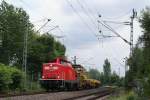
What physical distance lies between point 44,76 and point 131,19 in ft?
37.9

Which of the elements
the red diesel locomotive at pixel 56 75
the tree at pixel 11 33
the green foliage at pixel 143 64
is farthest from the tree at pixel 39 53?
the green foliage at pixel 143 64

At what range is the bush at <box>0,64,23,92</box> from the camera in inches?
2020

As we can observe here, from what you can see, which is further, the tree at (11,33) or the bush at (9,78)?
the tree at (11,33)

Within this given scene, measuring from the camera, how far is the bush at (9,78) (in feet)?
168

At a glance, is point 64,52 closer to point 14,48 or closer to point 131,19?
point 14,48

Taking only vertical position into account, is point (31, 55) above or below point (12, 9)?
below

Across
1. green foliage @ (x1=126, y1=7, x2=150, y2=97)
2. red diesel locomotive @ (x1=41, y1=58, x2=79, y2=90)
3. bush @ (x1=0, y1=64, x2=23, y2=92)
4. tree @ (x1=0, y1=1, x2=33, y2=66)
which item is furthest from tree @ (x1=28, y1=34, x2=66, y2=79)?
green foliage @ (x1=126, y1=7, x2=150, y2=97)

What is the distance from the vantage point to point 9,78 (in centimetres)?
5238

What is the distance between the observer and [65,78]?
5572 cm

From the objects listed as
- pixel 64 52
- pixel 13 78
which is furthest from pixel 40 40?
pixel 13 78

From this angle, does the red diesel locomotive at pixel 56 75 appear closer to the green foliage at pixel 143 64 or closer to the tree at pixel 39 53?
the green foliage at pixel 143 64

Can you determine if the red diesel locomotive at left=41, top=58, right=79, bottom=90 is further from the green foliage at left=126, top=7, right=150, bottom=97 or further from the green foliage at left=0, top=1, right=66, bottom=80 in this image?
the green foliage at left=0, top=1, right=66, bottom=80

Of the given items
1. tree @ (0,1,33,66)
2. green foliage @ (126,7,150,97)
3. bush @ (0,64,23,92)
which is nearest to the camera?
green foliage @ (126,7,150,97)

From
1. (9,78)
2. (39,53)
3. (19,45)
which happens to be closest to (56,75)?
(9,78)
